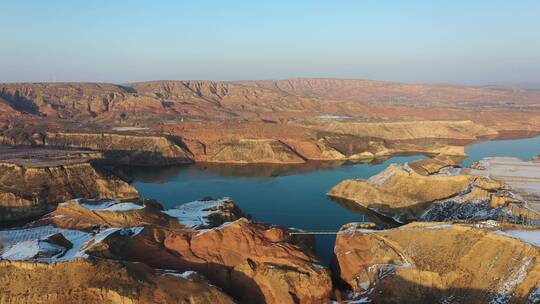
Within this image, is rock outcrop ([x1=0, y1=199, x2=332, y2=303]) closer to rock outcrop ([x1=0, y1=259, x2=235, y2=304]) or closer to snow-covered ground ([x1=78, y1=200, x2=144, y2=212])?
rock outcrop ([x1=0, y1=259, x2=235, y2=304])

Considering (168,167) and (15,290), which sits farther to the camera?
(168,167)

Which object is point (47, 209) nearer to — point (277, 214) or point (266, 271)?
point (277, 214)

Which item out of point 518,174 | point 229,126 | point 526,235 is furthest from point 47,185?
point 518,174

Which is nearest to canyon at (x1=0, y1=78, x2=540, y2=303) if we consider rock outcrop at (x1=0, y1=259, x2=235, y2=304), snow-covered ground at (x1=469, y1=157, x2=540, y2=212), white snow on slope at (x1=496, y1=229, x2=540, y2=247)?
rock outcrop at (x1=0, y1=259, x2=235, y2=304)

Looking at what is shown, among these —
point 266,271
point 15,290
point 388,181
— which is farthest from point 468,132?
point 15,290

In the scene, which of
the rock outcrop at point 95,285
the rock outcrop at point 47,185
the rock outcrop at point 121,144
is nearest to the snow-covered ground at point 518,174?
the rock outcrop at point 95,285
